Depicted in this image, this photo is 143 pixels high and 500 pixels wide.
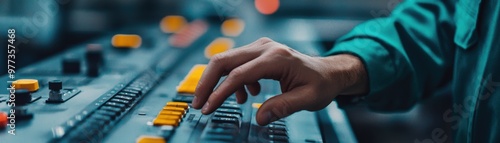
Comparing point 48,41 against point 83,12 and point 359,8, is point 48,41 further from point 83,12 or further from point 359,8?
point 359,8

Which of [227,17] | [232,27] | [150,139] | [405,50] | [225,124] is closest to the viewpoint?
[150,139]

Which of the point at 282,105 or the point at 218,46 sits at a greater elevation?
the point at 282,105

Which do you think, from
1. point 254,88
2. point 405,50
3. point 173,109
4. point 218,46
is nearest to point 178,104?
point 173,109

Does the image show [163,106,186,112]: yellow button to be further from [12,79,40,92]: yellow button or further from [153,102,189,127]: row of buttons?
[12,79,40,92]: yellow button

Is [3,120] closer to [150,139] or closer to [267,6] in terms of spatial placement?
[150,139]

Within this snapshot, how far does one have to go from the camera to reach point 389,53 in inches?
40.7

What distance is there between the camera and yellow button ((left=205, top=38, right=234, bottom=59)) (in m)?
1.34

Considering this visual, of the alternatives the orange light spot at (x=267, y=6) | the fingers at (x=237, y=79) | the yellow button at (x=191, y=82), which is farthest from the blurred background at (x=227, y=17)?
the fingers at (x=237, y=79)

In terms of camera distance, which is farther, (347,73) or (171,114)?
(347,73)

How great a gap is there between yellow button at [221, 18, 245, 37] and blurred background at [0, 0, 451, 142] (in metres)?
0.03

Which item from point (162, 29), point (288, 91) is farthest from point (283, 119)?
point (162, 29)

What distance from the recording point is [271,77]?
0.78 meters

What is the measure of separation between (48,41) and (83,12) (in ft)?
0.58

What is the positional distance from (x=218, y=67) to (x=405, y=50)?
48 cm
